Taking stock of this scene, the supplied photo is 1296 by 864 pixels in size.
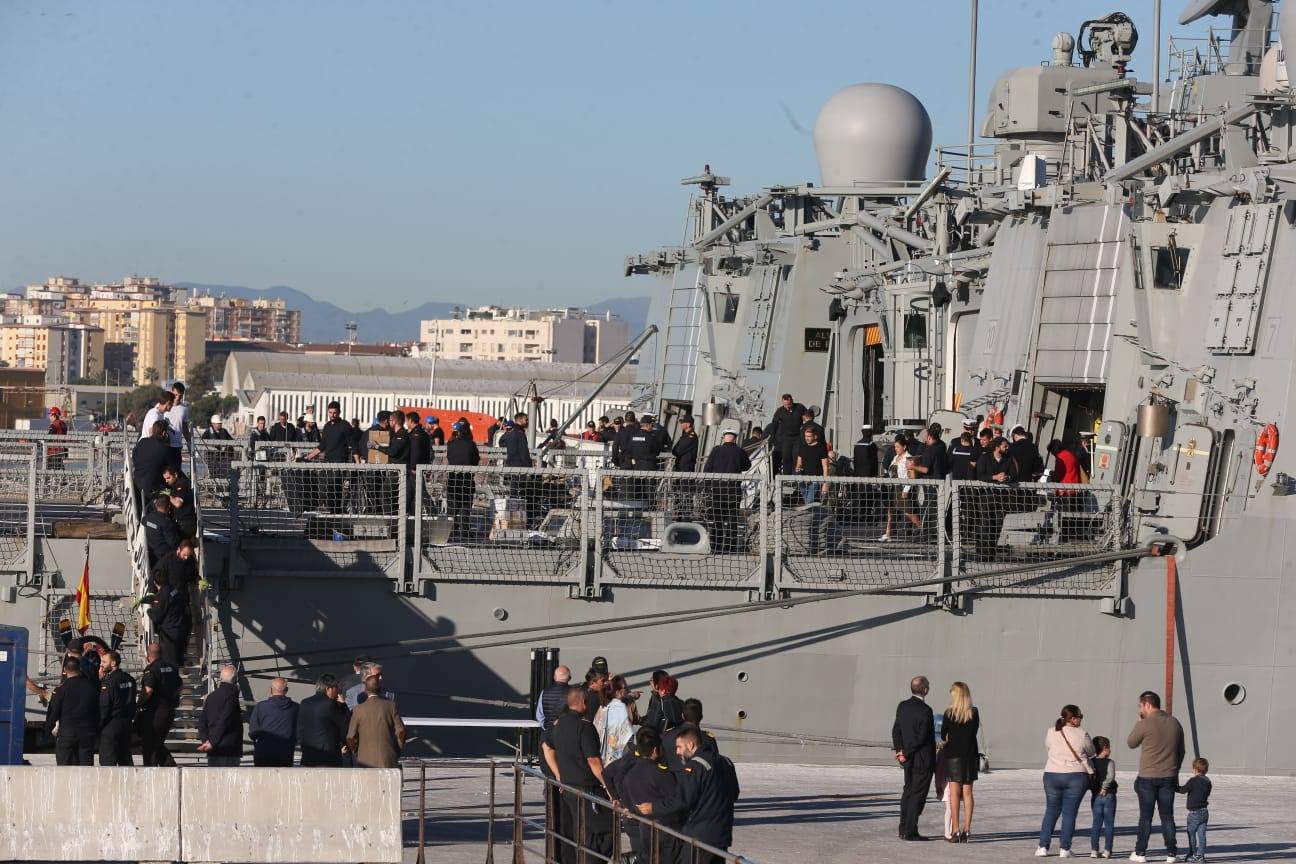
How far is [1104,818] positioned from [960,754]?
105 centimetres

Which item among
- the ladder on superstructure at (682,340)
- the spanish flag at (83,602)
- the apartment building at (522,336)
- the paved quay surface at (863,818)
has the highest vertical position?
the apartment building at (522,336)

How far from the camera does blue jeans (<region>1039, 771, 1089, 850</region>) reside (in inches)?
501

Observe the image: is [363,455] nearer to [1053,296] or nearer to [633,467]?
[633,467]

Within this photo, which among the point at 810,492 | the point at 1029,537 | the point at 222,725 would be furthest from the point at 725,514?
the point at 222,725

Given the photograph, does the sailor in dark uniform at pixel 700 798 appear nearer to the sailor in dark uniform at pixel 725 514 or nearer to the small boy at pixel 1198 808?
the small boy at pixel 1198 808

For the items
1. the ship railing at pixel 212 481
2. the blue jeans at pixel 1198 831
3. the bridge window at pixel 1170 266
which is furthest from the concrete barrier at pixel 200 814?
the bridge window at pixel 1170 266

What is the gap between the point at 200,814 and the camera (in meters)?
10.5

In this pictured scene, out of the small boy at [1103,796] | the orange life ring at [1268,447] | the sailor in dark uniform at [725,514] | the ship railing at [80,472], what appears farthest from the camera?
the ship railing at [80,472]

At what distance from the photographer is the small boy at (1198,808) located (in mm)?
12320

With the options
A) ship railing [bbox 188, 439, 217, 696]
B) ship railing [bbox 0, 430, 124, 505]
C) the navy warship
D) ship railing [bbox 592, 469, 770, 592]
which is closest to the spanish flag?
the navy warship

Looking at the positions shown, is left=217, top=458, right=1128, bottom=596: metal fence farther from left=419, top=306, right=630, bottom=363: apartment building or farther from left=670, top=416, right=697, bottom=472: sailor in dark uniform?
left=419, top=306, right=630, bottom=363: apartment building

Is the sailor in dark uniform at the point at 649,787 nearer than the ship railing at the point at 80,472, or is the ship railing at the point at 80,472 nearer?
the sailor in dark uniform at the point at 649,787

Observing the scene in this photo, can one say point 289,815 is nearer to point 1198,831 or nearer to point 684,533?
point 1198,831

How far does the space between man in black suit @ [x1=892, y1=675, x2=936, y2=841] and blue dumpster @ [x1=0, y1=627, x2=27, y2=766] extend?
19.1 feet
